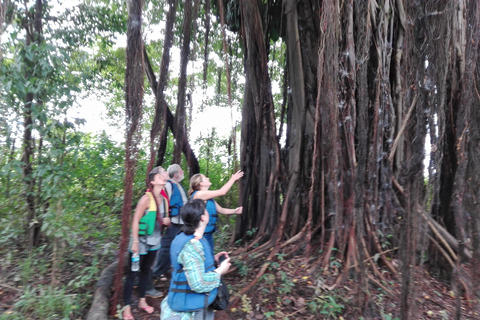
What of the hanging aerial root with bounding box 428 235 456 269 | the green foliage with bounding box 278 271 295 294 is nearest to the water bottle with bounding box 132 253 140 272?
the green foliage with bounding box 278 271 295 294

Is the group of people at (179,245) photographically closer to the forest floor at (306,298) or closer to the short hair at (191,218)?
the short hair at (191,218)

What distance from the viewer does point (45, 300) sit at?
3117 mm

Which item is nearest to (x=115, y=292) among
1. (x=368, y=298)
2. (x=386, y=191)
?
(x=368, y=298)

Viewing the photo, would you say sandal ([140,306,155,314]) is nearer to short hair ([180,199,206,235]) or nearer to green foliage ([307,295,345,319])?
green foliage ([307,295,345,319])

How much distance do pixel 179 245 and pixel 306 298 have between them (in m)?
1.82

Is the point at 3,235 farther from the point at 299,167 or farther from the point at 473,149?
the point at 473,149

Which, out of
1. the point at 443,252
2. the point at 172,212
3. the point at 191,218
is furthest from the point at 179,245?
the point at 443,252

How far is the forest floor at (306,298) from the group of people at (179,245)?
425 mm

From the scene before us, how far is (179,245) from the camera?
200cm

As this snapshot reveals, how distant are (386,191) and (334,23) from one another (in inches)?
76.9

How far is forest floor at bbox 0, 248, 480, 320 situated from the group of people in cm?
42

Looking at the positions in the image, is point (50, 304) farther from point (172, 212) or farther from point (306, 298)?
point (306, 298)

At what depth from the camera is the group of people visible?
78.4 inches

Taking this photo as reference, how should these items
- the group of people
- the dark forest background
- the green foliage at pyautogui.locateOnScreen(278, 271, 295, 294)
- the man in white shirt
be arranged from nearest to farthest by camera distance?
the group of people → the dark forest background → the green foliage at pyautogui.locateOnScreen(278, 271, 295, 294) → the man in white shirt
